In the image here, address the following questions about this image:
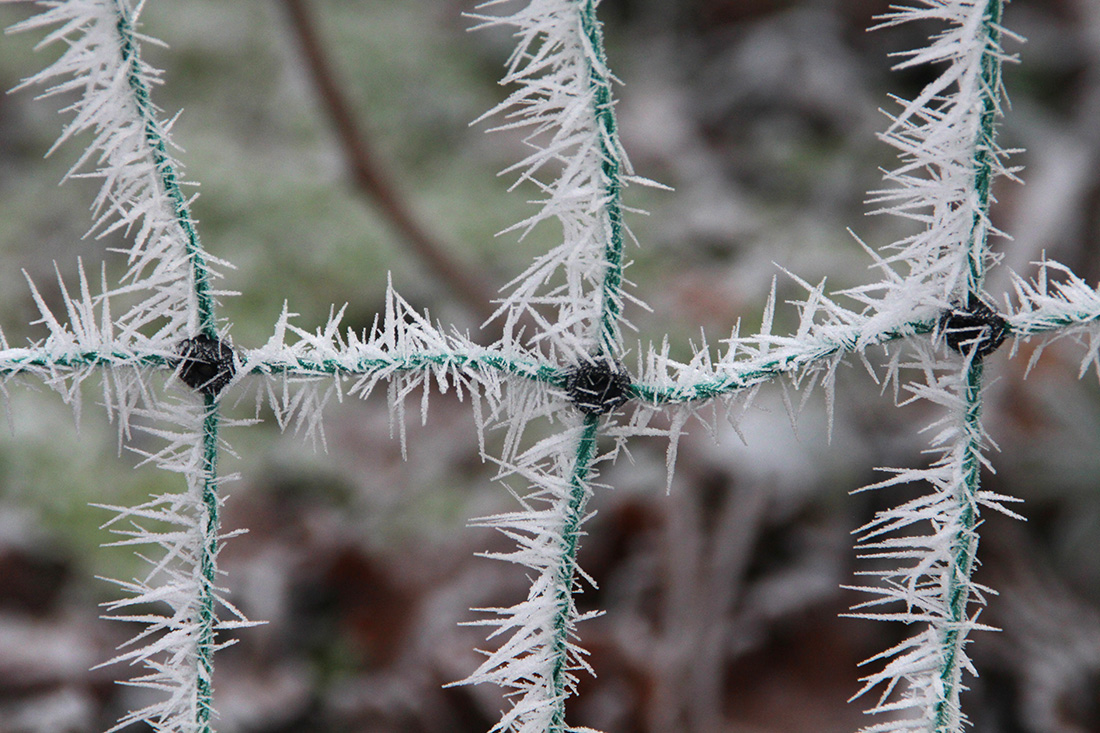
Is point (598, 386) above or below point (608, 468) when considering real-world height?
above

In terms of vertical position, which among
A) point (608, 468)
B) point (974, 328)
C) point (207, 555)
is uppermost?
point (974, 328)

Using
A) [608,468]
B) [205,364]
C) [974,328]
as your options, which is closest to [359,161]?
[608,468]

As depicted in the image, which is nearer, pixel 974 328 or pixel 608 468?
pixel 974 328

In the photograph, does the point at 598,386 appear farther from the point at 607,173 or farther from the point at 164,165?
the point at 164,165

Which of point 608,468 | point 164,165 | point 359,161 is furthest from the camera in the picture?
point 608,468

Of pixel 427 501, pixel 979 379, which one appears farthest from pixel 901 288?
pixel 427 501

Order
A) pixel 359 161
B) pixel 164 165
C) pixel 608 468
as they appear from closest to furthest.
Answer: pixel 164 165, pixel 359 161, pixel 608 468

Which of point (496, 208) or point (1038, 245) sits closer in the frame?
point (1038, 245)

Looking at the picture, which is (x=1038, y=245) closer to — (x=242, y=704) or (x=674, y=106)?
(x=674, y=106)
